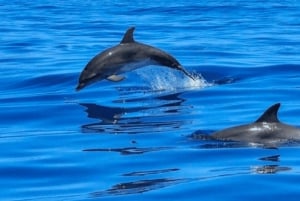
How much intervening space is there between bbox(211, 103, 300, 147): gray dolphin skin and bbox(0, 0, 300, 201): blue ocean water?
0.27m

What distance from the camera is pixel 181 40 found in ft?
86.2

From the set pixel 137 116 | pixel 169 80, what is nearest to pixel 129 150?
pixel 137 116

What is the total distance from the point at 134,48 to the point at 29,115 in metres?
2.39

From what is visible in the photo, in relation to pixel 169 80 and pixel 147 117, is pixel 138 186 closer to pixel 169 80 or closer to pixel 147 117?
pixel 147 117

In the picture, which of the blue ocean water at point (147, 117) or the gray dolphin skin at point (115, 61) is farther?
the gray dolphin skin at point (115, 61)

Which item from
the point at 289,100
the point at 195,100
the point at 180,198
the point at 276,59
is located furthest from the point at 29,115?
the point at 276,59

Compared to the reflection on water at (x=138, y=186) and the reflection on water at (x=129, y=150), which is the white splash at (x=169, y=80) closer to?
the reflection on water at (x=129, y=150)

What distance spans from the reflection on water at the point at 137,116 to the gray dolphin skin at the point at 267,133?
1390 mm

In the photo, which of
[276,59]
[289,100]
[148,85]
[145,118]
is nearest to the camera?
[145,118]

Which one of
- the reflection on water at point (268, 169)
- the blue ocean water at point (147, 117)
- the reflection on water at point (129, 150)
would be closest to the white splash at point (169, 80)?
the blue ocean water at point (147, 117)

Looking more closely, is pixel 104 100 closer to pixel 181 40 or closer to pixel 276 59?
pixel 276 59

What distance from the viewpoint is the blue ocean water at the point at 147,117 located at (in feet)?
29.7

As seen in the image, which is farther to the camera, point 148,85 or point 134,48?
point 148,85

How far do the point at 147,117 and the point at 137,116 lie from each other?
7.6 inches
